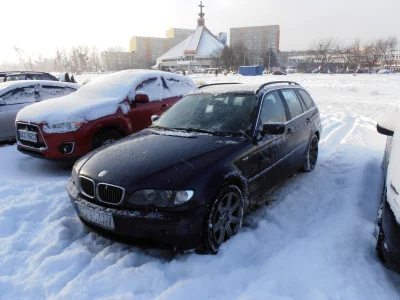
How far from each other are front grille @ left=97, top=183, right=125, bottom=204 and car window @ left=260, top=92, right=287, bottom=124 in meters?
1.88

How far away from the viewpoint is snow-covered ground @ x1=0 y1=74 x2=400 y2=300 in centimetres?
244

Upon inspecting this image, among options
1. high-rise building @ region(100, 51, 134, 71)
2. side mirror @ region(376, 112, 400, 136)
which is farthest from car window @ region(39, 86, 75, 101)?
high-rise building @ region(100, 51, 134, 71)

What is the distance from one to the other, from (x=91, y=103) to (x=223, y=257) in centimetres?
369

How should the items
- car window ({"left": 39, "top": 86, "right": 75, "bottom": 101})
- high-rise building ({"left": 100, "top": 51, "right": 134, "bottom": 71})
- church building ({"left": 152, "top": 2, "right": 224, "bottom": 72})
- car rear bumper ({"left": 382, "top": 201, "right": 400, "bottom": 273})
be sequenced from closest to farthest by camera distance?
car rear bumper ({"left": 382, "top": 201, "right": 400, "bottom": 273}) → car window ({"left": 39, "top": 86, "right": 75, "bottom": 101}) → church building ({"left": 152, "top": 2, "right": 224, "bottom": 72}) → high-rise building ({"left": 100, "top": 51, "right": 134, "bottom": 71})

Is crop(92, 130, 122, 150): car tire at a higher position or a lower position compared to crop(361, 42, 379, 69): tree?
lower

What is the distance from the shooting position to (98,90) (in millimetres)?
5957

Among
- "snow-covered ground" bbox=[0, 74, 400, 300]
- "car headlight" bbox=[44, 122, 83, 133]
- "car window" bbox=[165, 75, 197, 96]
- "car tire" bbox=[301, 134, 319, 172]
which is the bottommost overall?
"snow-covered ground" bbox=[0, 74, 400, 300]

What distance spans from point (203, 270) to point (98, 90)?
A: 4472 millimetres

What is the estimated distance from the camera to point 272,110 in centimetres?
395

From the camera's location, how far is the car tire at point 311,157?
501 centimetres

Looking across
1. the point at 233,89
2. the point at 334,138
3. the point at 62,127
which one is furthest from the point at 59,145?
the point at 334,138

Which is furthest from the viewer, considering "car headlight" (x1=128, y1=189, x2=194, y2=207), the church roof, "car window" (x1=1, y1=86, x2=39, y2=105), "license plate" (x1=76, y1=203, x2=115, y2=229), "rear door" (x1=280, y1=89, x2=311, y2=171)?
the church roof

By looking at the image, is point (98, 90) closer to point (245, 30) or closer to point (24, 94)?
point (24, 94)

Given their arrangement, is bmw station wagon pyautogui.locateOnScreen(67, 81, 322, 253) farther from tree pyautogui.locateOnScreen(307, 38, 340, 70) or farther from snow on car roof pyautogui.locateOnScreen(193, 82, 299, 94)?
tree pyautogui.locateOnScreen(307, 38, 340, 70)
